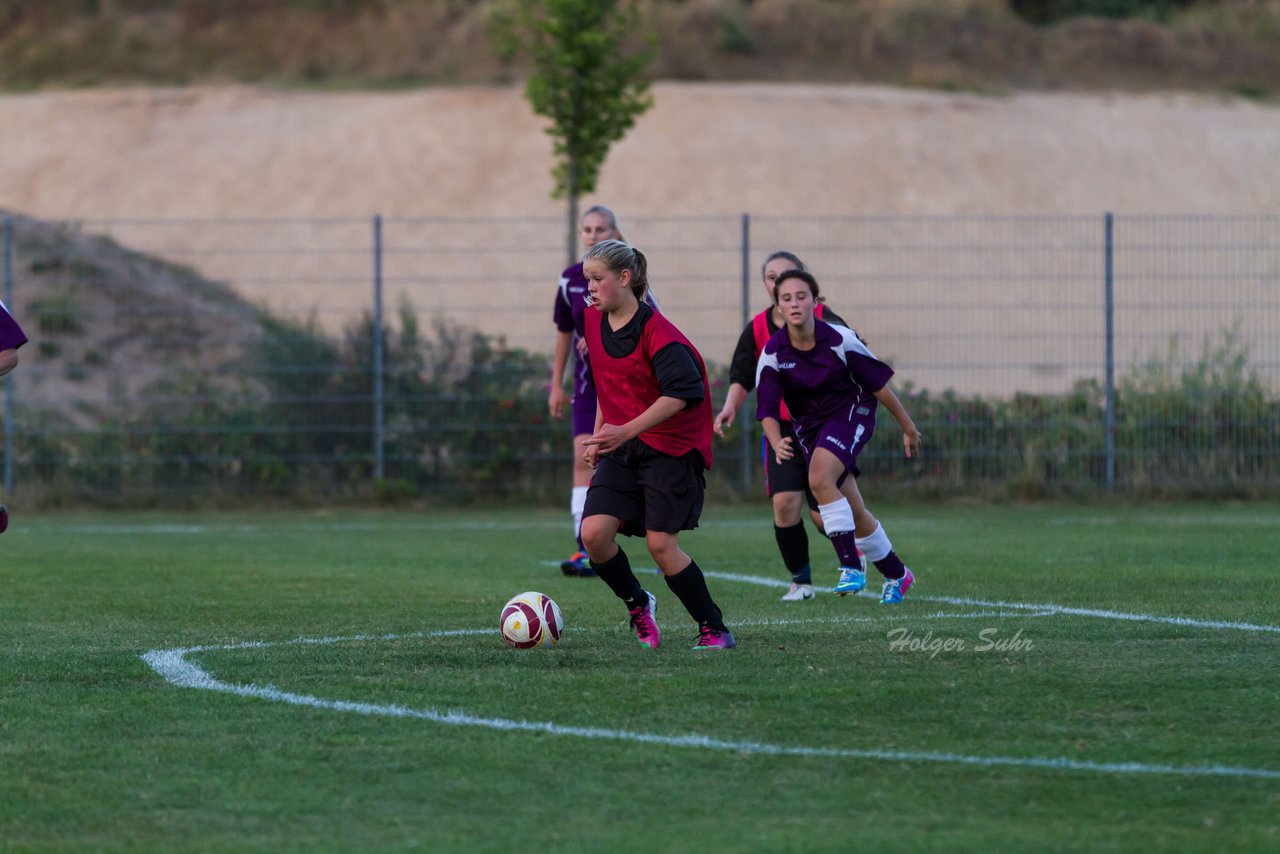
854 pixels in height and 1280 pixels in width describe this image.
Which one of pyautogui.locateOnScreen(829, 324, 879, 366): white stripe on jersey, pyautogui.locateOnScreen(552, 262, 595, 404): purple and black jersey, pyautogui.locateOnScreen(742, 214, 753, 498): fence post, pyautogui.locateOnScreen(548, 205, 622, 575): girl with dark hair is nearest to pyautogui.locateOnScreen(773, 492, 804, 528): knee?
pyautogui.locateOnScreen(829, 324, 879, 366): white stripe on jersey

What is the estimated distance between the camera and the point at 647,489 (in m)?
6.56

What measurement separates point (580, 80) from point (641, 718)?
13.0 m

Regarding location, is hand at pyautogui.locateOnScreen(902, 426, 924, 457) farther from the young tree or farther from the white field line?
the young tree

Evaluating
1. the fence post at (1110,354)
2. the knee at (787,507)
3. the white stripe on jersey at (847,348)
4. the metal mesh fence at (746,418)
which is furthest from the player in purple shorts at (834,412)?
the fence post at (1110,354)

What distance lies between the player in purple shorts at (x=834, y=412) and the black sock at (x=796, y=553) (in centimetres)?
33

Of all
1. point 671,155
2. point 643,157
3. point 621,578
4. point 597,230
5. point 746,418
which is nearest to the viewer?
point 621,578

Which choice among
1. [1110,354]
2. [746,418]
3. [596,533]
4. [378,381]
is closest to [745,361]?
[596,533]

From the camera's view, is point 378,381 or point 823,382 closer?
point 823,382

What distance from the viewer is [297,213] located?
43031 mm

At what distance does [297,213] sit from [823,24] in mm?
18889

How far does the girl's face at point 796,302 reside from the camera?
26.1 ft

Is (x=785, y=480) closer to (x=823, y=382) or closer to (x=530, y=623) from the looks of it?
(x=823, y=382)

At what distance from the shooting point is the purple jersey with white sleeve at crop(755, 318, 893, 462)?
27.1 ft

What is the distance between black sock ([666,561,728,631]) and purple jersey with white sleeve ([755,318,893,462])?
1.92m
